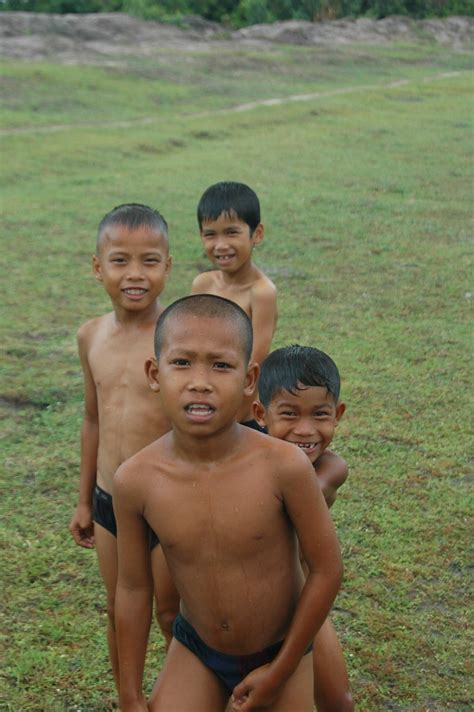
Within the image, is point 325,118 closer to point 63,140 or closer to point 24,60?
point 63,140

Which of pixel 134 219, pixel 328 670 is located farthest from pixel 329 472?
pixel 134 219

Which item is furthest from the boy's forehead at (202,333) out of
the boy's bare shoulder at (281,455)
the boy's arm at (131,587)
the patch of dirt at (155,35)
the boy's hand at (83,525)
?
the patch of dirt at (155,35)

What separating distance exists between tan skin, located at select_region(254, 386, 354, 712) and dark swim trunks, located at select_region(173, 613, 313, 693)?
0.36 metres

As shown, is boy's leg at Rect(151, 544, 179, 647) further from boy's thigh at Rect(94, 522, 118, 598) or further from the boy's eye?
the boy's eye

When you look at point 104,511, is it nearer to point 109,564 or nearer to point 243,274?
point 109,564

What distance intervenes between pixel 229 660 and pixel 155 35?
2620 cm

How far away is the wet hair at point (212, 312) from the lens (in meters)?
2.35

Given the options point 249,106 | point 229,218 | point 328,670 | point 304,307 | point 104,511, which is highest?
point 229,218

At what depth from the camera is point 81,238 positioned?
10.5 meters

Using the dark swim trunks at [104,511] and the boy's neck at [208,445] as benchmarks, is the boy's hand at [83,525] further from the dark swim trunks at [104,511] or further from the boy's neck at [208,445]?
the boy's neck at [208,445]

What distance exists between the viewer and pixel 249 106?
65.5ft

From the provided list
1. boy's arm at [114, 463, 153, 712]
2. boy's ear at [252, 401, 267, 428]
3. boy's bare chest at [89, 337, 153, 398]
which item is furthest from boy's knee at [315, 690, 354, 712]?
boy's bare chest at [89, 337, 153, 398]

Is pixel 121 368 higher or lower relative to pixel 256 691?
higher

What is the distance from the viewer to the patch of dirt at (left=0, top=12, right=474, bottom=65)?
2333cm
